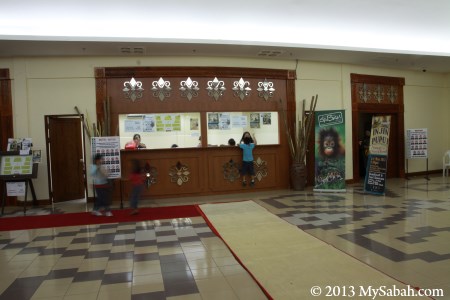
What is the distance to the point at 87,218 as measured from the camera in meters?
6.41

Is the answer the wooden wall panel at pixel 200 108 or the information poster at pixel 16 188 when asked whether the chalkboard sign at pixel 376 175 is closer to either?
the wooden wall panel at pixel 200 108

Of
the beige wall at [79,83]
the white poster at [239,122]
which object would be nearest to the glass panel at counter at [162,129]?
the beige wall at [79,83]

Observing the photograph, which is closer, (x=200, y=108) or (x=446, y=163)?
(x=200, y=108)

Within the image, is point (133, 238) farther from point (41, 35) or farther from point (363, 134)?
point (363, 134)

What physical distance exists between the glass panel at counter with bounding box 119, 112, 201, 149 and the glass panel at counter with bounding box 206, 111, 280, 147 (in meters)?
0.66

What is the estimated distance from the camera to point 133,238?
4.99 metres

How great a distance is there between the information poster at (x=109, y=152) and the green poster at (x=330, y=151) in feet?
15.4

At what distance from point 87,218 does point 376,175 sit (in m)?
6.10

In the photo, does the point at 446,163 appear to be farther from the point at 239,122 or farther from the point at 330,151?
the point at 239,122

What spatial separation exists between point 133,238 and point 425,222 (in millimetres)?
4379

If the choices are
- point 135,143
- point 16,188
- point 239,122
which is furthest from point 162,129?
point 16,188

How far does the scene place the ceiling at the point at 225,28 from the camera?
250 inches

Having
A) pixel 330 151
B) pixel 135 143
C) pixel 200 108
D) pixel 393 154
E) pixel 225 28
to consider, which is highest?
pixel 225 28

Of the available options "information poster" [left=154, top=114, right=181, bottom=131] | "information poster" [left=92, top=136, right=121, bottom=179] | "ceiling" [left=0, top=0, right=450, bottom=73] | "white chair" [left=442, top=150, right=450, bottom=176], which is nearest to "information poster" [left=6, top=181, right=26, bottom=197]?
"information poster" [left=92, top=136, right=121, bottom=179]
